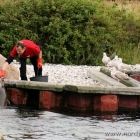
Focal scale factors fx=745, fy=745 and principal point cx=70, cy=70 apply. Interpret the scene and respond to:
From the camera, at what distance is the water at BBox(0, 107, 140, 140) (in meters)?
13.5

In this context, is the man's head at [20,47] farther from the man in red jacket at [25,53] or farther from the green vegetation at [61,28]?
the green vegetation at [61,28]

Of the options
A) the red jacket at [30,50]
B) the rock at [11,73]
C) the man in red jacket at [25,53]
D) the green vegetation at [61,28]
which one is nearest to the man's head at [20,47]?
the man in red jacket at [25,53]

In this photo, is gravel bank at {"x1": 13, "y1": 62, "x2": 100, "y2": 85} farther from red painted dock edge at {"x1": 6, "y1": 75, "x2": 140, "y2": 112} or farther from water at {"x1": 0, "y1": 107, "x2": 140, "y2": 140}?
water at {"x1": 0, "y1": 107, "x2": 140, "y2": 140}

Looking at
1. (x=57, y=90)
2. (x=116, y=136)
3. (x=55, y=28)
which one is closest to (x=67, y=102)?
(x=57, y=90)

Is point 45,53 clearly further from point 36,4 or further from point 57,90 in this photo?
point 57,90

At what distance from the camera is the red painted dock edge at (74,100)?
54.3 ft

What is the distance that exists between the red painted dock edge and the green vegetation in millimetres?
6453

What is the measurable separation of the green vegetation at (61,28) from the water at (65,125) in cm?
758

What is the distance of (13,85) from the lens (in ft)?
56.4

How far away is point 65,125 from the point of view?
14594mm

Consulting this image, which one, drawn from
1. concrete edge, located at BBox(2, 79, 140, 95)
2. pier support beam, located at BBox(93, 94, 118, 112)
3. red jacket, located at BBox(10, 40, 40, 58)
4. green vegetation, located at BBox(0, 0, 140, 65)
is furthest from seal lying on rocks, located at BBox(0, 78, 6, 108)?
green vegetation, located at BBox(0, 0, 140, 65)

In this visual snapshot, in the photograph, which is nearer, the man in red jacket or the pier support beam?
the pier support beam

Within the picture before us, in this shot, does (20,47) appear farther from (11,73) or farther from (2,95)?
(11,73)

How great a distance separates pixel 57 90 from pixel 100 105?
3.38 ft
